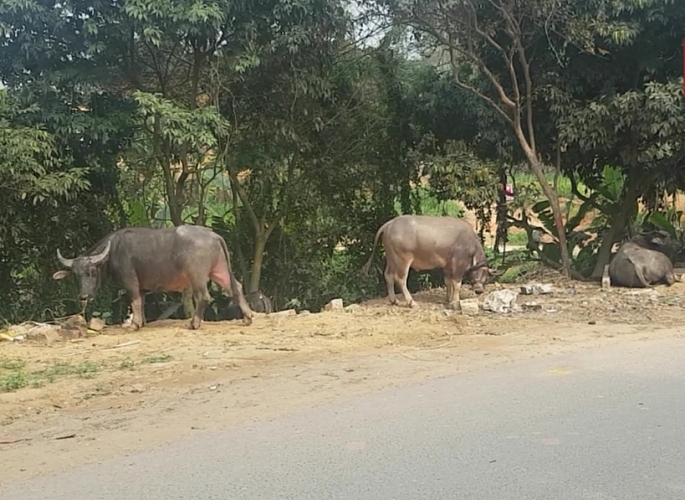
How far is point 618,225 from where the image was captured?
1454 cm

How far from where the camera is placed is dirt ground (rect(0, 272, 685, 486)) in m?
5.77

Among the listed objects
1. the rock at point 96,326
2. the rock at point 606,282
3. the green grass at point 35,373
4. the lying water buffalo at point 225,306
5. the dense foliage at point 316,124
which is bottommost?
the lying water buffalo at point 225,306

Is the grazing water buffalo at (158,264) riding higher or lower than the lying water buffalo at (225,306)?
higher

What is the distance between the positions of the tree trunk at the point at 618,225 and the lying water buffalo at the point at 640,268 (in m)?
1.38

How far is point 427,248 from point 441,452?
21.9 ft

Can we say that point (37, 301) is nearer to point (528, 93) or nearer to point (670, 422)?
point (528, 93)

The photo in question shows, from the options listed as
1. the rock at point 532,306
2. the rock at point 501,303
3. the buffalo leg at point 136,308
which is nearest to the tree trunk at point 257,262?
the buffalo leg at point 136,308

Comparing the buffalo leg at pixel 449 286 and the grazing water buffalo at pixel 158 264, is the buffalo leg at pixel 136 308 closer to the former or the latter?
the grazing water buffalo at pixel 158 264

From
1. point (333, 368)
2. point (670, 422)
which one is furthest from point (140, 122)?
A: point (670, 422)

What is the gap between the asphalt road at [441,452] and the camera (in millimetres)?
4547

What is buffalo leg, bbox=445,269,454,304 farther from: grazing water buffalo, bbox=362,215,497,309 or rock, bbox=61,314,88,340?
rock, bbox=61,314,88,340

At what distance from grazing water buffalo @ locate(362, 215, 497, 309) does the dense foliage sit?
169cm

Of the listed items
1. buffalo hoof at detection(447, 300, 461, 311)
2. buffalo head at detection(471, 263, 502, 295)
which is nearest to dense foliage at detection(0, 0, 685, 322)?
buffalo head at detection(471, 263, 502, 295)

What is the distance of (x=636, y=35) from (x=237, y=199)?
280 inches
